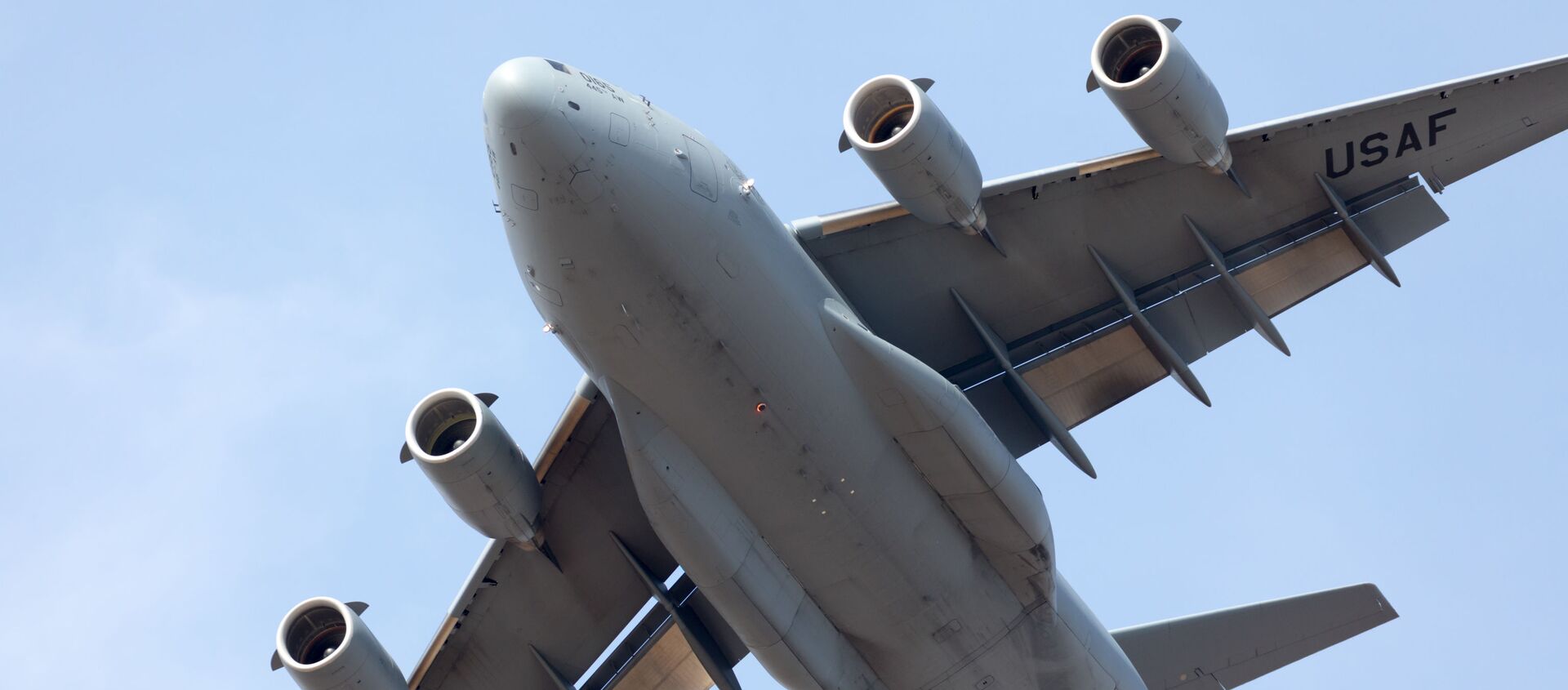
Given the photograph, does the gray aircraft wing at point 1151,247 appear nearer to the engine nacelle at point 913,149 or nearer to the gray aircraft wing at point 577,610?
the engine nacelle at point 913,149


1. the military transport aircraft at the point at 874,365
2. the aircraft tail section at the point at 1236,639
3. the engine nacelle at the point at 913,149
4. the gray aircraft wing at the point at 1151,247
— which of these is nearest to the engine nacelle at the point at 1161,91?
the military transport aircraft at the point at 874,365

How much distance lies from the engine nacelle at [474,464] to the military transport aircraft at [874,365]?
3cm

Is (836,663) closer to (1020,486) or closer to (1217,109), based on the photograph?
(1020,486)

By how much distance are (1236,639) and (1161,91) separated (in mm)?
6709

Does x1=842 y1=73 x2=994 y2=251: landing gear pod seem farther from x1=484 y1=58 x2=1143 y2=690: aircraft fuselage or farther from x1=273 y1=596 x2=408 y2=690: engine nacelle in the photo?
x1=273 y1=596 x2=408 y2=690: engine nacelle

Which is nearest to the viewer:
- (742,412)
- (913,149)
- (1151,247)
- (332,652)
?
(742,412)

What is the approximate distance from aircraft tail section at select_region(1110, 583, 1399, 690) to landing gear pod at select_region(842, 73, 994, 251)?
5.84 meters

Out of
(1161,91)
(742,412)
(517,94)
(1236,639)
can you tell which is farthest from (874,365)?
(1236,639)

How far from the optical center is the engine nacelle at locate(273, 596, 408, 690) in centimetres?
1753

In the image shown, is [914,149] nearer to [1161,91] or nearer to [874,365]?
[874,365]

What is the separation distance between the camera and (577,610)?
19.3 metres

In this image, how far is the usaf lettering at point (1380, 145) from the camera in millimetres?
17766

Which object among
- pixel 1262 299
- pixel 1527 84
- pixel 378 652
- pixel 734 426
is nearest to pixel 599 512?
pixel 378 652

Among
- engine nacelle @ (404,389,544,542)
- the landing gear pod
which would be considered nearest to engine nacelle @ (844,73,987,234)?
the landing gear pod
